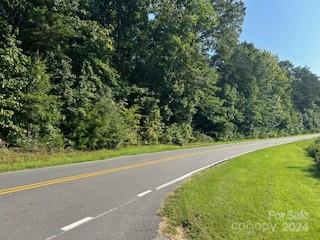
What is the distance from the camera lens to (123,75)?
3916 cm

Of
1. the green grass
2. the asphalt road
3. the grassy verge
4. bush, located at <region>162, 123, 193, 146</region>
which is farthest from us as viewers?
bush, located at <region>162, 123, 193, 146</region>

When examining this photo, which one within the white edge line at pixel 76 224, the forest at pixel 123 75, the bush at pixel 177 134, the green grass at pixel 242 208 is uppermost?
the forest at pixel 123 75

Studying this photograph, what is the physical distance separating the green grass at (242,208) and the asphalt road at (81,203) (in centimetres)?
61

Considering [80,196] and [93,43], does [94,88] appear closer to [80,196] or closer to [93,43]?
[93,43]

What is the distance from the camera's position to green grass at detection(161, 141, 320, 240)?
8062mm

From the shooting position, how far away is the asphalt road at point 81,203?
24.0 ft

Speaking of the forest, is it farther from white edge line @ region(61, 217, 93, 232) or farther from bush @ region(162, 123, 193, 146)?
white edge line @ region(61, 217, 93, 232)

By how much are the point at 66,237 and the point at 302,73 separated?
4422 inches

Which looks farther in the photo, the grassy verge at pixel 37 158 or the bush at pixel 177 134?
the bush at pixel 177 134

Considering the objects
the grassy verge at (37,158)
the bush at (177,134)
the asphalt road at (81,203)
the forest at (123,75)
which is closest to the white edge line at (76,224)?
the asphalt road at (81,203)

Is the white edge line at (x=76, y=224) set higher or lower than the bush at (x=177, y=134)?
lower

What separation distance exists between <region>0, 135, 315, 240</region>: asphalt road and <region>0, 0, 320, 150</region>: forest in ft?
25.9

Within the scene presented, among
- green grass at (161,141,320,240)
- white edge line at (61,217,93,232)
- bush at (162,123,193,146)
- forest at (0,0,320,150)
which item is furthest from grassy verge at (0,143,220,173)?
bush at (162,123,193,146)

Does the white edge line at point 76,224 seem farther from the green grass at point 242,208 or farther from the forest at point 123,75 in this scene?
the forest at point 123,75
